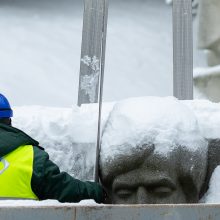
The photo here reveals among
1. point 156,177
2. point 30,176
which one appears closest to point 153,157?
point 156,177

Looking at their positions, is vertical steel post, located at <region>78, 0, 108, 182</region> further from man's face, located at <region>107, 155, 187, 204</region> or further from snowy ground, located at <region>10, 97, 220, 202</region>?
man's face, located at <region>107, 155, 187, 204</region>

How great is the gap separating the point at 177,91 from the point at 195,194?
2.38 ft

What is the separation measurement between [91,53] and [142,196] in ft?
3.07

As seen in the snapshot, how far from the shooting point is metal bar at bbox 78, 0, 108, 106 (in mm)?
3041

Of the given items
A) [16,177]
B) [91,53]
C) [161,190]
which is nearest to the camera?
[16,177]

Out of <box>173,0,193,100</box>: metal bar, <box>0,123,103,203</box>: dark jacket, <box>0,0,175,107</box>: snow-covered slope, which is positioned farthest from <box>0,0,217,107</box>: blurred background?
<box>0,123,103,203</box>: dark jacket

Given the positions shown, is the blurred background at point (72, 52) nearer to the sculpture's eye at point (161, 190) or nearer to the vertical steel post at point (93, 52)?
the vertical steel post at point (93, 52)

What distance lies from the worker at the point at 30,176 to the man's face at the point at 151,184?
13 centimetres

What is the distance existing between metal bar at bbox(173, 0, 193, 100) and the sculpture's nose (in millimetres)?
768

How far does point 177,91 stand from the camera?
121 inches

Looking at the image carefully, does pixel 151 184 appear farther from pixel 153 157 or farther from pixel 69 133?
pixel 69 133

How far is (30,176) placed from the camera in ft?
7.66

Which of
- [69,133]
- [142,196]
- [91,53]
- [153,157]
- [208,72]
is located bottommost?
[142,196]

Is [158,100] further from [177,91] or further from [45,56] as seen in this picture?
[45,56]
